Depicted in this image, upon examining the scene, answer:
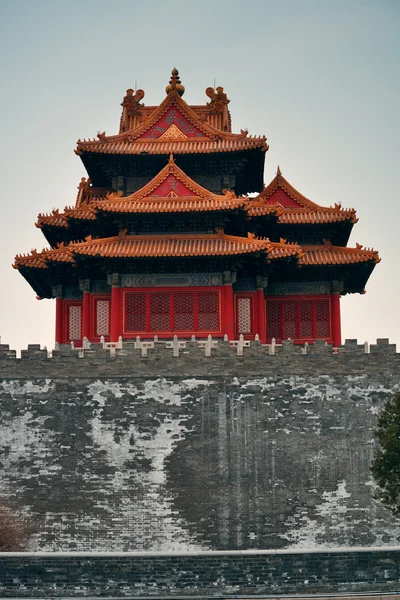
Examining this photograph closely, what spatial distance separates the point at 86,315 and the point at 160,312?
2.64 meters

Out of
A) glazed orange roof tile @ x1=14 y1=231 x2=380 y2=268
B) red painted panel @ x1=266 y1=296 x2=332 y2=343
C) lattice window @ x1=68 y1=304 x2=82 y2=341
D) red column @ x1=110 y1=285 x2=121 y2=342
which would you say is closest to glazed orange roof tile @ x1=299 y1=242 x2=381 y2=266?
glazed orange roof tile @ x1=14 y1=231 x2=380 y2=268

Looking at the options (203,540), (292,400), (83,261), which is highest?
(83,261)

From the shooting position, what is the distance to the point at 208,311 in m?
27.7

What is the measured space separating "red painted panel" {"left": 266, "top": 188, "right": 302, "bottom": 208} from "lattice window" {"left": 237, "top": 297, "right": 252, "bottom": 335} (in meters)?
4.71

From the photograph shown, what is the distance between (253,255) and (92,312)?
550 cm

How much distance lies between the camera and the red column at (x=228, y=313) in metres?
27.3

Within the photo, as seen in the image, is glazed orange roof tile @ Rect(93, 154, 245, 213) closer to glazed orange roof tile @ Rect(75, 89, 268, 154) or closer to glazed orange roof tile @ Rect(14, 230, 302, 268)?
glazed orange roof tile @ Rect(14, 230, 302, 268)

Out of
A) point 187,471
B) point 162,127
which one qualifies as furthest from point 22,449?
point 162,127

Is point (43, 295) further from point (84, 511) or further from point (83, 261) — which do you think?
point (84, 511)

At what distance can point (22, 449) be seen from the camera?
79.9 feet

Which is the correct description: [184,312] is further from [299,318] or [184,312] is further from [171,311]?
[299,318]

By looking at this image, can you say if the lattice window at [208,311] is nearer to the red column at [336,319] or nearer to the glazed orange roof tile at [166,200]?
the glazed orange roof tile at [166,200]

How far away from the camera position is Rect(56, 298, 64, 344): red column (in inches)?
1190

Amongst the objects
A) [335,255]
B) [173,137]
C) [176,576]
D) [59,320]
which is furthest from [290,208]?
[176,576]
